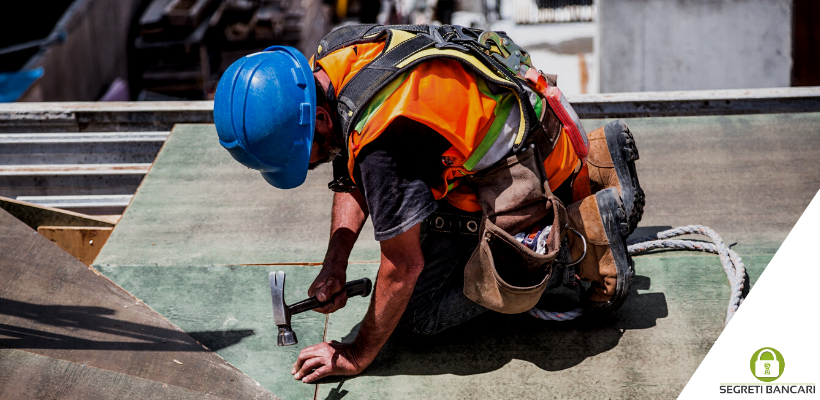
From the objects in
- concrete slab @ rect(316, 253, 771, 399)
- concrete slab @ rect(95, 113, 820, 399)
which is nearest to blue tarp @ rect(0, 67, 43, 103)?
concrete slab @ rect(95, 113, 820, 399)

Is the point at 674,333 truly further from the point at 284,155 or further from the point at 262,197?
the point at 262,197

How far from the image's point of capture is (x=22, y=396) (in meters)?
2.29

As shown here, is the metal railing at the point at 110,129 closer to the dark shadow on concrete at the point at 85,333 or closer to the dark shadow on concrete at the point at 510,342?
the dark shadow on concrete at the point at 85,333

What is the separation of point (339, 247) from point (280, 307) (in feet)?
1.56

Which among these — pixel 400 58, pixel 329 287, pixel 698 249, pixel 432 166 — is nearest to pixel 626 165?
pixel 698 249

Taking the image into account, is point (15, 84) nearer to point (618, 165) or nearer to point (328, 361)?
point (328, 361)

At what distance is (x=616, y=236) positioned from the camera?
8.89 ft

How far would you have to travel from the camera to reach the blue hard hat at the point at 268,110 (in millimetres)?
2312

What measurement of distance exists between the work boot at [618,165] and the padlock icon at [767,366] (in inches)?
27.0

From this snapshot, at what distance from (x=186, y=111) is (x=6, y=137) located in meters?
1.17

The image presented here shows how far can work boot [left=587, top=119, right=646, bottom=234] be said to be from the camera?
9.80 ft

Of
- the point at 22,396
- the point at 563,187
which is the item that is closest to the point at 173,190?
the point at 22,396

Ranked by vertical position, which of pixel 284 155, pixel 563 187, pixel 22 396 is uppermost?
pixel 284 155

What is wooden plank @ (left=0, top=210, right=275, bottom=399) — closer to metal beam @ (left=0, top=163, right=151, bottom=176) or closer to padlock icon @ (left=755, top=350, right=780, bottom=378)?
metal beam @ (left=0, top=163, right=151, bottom=176)
